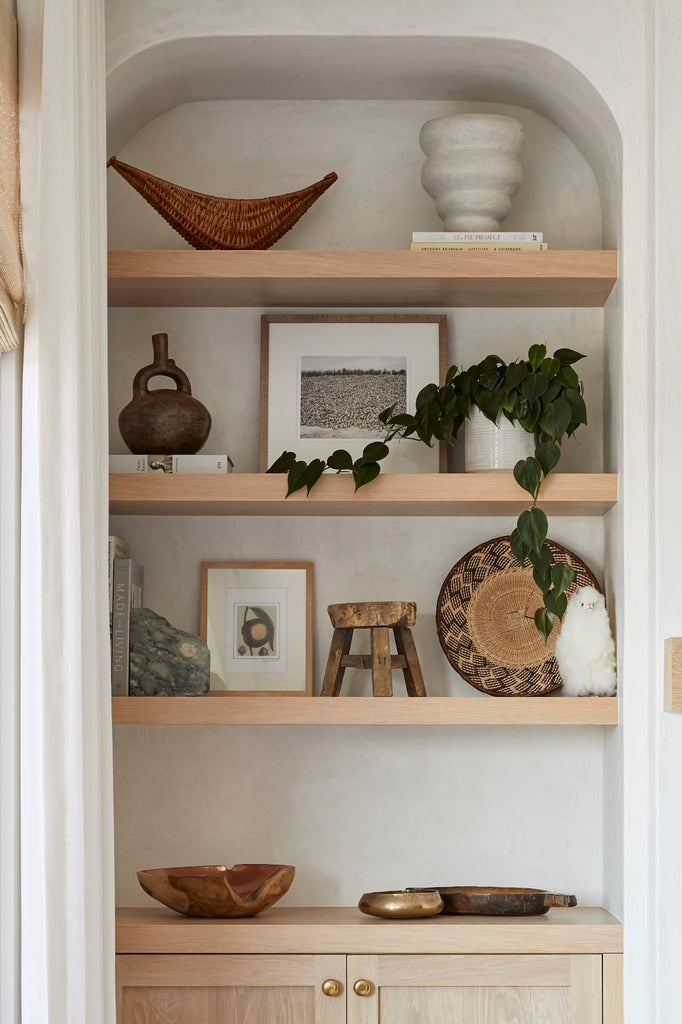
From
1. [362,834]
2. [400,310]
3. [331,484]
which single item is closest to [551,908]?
[362,834]

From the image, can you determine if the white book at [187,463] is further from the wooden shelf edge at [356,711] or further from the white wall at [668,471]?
the white wall at [668,471]

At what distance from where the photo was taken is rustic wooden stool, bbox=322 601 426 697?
233 cm

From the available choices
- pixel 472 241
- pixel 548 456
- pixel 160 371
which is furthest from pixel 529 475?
pixel 160 371

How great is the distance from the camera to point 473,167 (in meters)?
2.39

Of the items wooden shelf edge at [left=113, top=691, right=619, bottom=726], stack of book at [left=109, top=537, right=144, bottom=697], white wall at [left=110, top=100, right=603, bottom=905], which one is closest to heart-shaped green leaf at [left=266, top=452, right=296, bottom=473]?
white wall at [left=110, top=100, right=603, bottom=905]

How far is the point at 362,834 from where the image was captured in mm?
2508

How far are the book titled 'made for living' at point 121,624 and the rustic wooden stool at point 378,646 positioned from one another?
402mm

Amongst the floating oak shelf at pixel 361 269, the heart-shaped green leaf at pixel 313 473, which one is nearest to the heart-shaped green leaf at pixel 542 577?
the heart-shaped green leaf at pixel 313 473

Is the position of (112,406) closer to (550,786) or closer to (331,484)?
(331,484)

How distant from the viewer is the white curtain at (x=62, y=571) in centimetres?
175

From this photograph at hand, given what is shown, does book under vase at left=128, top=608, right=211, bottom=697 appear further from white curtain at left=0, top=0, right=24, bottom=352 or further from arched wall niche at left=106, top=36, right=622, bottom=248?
arched wall niche at left=106, top=36, right=622, bottom=248

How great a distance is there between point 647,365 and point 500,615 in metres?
0.59

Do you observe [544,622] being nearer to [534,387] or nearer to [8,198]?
[534,387]

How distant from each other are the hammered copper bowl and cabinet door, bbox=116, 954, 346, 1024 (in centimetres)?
9
